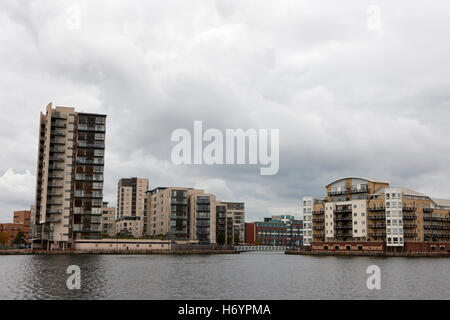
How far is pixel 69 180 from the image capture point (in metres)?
178

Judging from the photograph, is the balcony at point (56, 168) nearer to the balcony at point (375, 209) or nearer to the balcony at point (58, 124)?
the balcony at point (58, 124)

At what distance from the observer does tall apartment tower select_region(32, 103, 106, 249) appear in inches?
6939

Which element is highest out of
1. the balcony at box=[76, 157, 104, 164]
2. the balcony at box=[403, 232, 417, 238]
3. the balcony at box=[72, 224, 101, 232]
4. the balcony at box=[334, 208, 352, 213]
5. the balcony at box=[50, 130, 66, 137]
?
the balcony at box=[50, 130, 66, 137]

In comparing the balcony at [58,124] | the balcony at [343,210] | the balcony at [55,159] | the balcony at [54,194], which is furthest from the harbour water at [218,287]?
the balcony at [58,124]

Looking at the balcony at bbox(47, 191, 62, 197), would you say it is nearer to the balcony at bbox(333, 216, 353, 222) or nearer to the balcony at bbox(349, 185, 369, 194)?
the balcony at bbox(333, 216, 353, 222)

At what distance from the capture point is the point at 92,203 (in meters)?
180

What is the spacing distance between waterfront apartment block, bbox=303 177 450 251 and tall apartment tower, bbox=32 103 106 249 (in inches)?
3545

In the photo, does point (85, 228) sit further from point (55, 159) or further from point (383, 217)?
point (383, 217)

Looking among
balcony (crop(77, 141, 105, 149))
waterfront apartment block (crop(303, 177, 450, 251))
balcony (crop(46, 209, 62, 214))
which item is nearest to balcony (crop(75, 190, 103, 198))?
balcony (crop(46, 209, 62, 214))

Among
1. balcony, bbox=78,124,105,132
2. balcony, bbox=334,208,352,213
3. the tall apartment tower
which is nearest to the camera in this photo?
the tall apartment tower

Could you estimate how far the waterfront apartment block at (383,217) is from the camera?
17550cm
